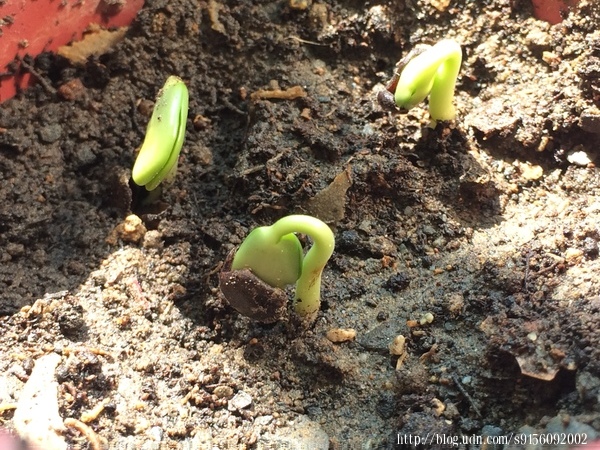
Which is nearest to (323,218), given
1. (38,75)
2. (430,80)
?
(430,80)

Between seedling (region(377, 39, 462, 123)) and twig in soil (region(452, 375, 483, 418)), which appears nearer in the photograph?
twig in soil (region(452, 375, 483, 418))

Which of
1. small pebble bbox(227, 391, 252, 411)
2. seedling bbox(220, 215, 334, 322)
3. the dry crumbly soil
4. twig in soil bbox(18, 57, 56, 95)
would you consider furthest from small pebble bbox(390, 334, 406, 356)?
twig in soil bbox(18, 57, 56, 95)

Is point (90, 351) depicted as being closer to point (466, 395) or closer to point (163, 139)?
point (163, 139)

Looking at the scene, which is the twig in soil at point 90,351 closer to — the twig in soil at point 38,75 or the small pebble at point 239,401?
the small pebble at point 239,401

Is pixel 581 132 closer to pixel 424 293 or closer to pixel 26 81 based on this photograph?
pixel 424 293

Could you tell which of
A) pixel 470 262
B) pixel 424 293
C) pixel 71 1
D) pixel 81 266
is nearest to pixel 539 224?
pixel 470 262

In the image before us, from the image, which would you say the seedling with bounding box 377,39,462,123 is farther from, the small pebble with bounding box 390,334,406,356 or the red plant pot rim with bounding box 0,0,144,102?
the red plant pot rim with bounding box 0,0,144,102

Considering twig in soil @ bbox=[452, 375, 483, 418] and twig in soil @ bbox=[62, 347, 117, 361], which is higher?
twig in soil @ bbox=[452, 375, 483, 418]
